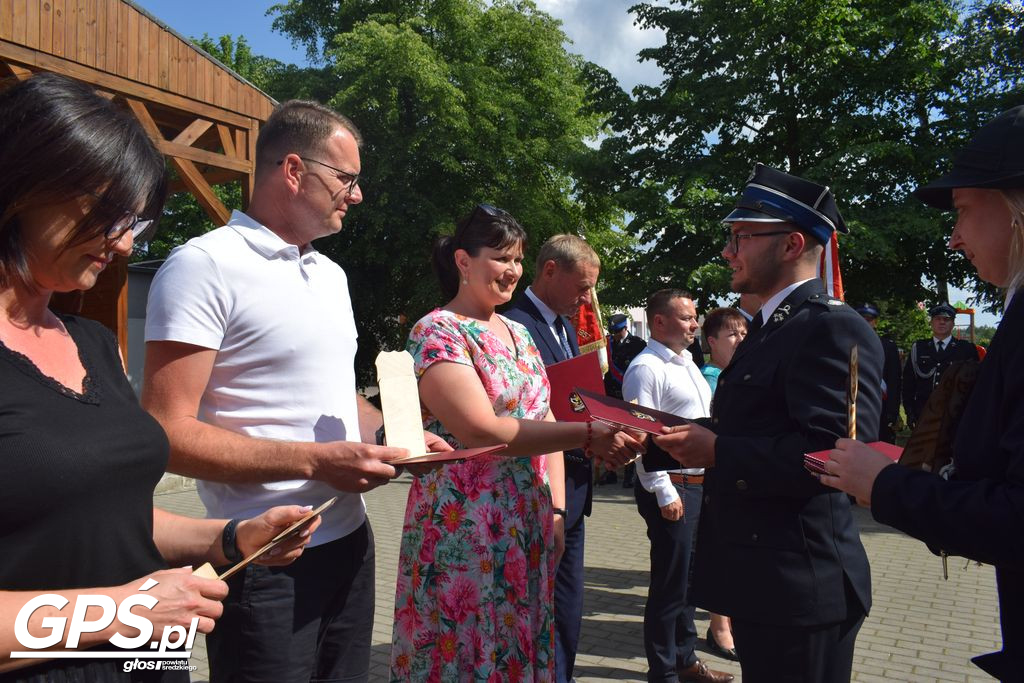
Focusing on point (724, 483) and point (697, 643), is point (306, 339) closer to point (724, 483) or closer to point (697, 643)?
point (724, 483)

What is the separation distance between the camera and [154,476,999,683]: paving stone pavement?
4.64 meters

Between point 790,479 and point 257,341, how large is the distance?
1.56m

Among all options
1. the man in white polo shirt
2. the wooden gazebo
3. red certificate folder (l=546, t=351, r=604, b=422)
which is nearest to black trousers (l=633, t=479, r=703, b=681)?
red certificate folder (l=546, t=351, r=604, b=422)

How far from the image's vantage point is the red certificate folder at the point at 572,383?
3309 millimetres

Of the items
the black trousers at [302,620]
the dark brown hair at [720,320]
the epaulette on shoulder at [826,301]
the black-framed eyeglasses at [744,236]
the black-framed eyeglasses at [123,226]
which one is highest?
the black-framed eyeglasses at [744,236]

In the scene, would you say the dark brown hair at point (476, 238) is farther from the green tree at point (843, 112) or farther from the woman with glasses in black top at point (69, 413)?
the green tree at point (843, 112)

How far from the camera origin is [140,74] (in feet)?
30.4

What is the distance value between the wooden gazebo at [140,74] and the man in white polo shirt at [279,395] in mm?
6435

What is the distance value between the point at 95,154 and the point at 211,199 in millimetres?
9465

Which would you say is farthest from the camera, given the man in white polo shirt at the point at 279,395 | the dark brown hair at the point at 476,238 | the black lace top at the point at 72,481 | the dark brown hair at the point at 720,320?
the dark brown hair at the point at 720,320

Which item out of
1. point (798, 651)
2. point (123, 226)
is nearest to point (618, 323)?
point (798, 651)

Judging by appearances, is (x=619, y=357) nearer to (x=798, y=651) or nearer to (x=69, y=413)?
(x=798, y=651)

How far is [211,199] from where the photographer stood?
33.7ft

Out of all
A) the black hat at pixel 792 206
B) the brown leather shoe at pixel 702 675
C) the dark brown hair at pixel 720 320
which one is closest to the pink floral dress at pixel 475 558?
the black hat at pixel 792 206
